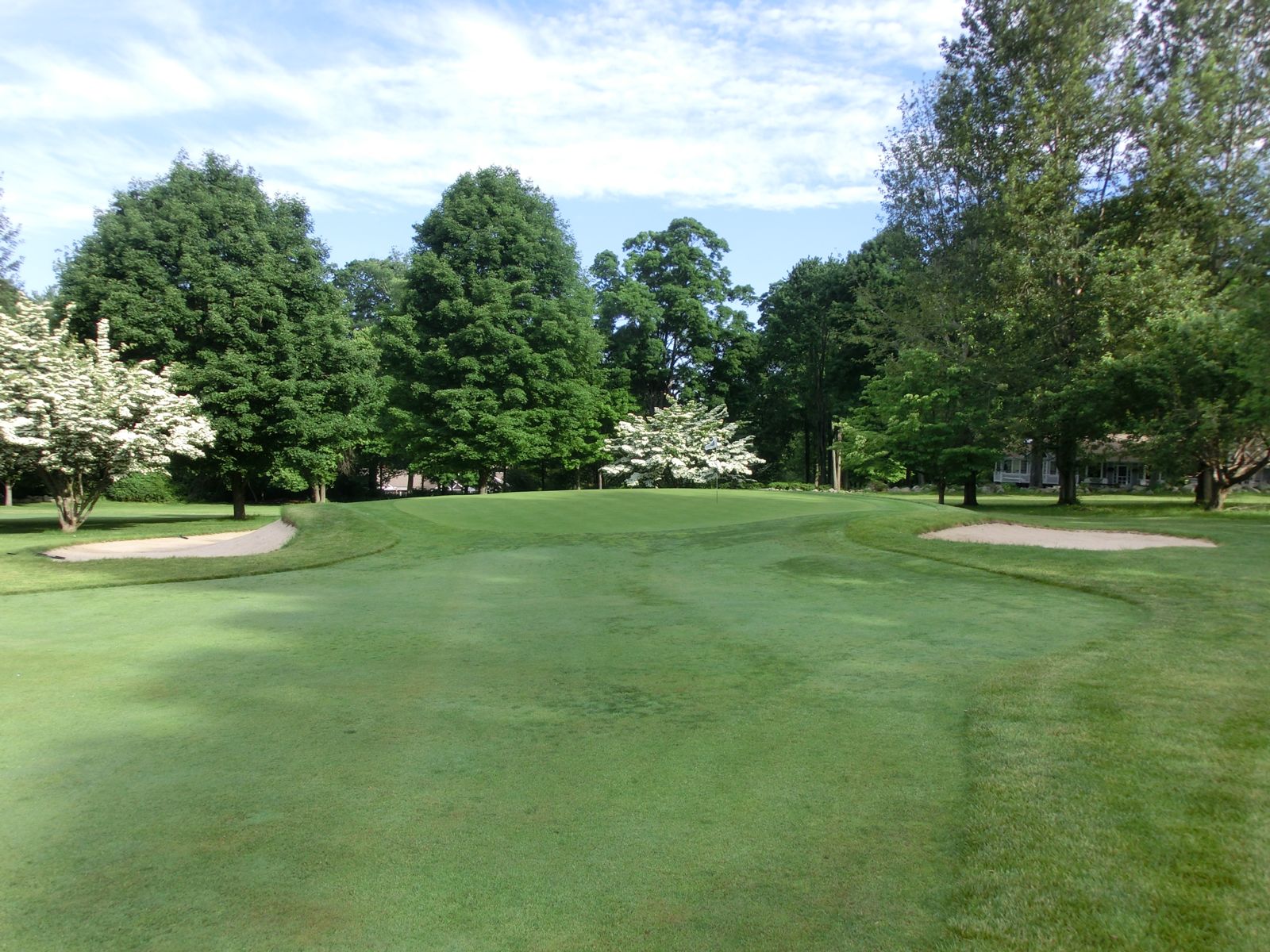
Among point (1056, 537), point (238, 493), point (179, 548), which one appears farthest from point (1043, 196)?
point (238, 493)

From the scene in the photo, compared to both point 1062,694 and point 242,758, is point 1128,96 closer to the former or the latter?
point 1062,694

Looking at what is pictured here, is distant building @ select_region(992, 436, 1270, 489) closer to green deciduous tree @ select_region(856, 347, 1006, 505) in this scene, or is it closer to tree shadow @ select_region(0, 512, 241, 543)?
green deciduous tree @ select_region(856, 347, 1006, 505)

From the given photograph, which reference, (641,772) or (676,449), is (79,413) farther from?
(676,449)

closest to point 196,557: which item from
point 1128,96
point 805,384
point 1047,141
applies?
point 1047,141

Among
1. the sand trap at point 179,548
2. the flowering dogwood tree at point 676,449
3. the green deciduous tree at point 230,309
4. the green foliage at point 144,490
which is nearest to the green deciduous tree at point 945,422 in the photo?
the flowering dogwood tree at point 676,449

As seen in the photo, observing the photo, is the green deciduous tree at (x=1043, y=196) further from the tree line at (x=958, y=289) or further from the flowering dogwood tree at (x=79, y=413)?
the flowering dogwood tree at (x=79, y=413)

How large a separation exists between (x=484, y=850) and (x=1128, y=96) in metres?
33.9

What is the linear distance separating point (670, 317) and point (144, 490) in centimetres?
3151

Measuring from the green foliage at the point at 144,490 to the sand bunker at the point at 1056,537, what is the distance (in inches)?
1583

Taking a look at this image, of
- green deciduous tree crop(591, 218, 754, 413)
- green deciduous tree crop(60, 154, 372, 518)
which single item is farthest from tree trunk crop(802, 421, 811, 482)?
green deciduous tree crop(60, 154, 372, 518)

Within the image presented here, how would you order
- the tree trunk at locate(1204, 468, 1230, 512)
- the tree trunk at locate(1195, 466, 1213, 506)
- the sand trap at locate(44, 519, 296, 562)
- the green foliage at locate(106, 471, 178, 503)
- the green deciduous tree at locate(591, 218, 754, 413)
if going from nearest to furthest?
the sand trap at locate(44, 519, 296, 562), the tree trunk at locate(1204, 468, 1230, 512), the tree trunk at locate(1195, 466, 1213, 506), the green foliage at locate(106, 471, 178, 503), the green deciduous tree at locate(591, 218, 754, 413)

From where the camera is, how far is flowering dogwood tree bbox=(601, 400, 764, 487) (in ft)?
138

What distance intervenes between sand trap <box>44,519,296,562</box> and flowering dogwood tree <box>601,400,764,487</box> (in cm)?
2656

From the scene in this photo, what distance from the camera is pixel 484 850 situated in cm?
291
